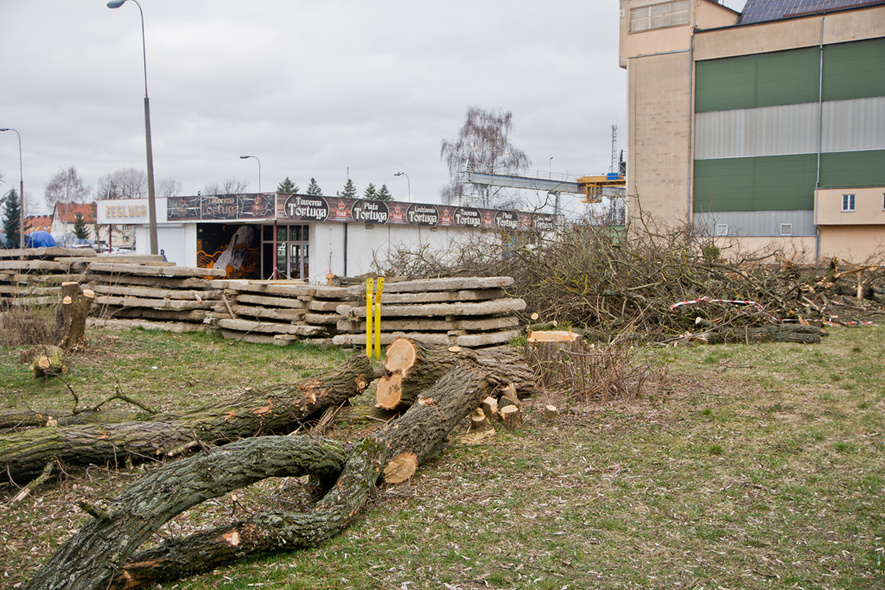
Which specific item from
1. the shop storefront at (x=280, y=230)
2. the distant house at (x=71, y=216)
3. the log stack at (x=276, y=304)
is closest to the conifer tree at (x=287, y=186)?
the distant house at (x=71, y=216)

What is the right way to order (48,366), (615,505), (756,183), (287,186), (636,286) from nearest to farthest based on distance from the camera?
(615,505) → (48,366) → (636,286) → (756,183) → (287,186)

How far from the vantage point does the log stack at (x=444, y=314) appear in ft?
37.3

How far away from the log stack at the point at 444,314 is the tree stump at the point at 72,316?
4.01m

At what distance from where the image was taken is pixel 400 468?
5559 millimetres

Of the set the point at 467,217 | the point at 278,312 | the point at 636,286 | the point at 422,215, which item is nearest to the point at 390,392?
the point at 278,312

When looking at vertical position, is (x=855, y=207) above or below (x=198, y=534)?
above

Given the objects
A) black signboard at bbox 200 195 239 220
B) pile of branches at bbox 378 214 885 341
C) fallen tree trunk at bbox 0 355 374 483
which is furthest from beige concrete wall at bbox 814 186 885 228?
fallen tree trunk at bbox 0 355 374 483

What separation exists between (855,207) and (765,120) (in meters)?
5.87

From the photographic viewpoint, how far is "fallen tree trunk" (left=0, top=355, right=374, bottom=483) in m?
5.16

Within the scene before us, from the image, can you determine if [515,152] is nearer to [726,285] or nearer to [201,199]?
[201,199]

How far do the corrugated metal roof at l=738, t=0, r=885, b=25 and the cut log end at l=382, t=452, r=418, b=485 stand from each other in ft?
121

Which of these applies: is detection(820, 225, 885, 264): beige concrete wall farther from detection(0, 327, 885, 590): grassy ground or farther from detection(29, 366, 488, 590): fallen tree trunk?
detection(29, 366, 488, 590): fallen tree trunk

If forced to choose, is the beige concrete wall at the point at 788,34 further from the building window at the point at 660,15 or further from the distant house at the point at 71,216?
the distant house at the point at 71,216

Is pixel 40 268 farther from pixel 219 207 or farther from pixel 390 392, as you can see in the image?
pixel 219 207
